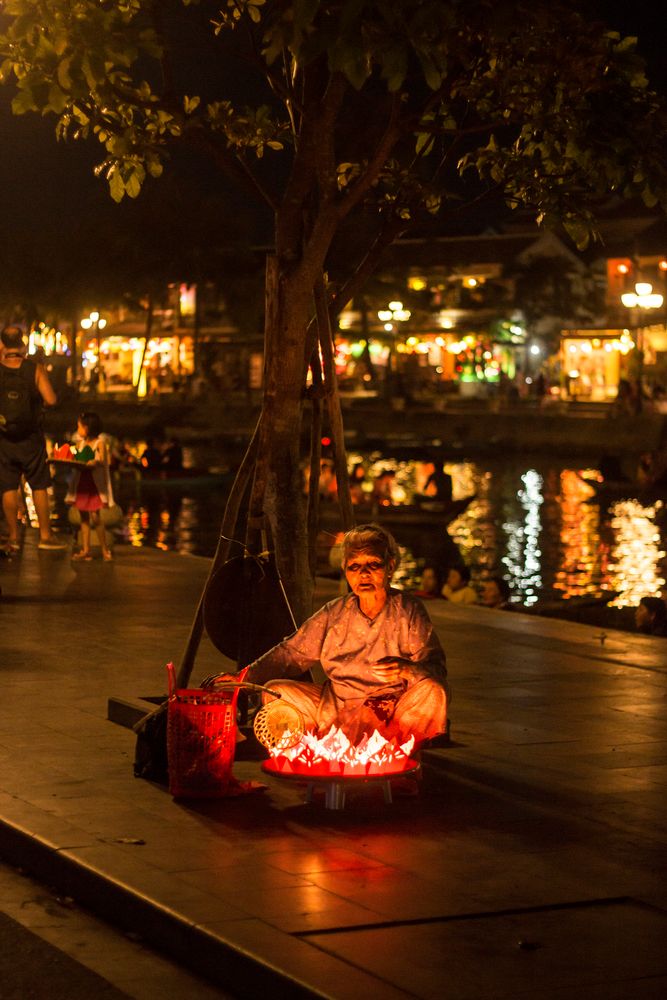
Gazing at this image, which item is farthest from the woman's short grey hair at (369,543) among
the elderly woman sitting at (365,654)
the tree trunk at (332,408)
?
the tree trunk at (332,408)

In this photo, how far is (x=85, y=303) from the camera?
78.4 m

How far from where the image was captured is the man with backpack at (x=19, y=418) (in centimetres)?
1514

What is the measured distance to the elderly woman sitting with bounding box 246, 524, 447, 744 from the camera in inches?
272

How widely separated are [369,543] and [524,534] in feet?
72.9

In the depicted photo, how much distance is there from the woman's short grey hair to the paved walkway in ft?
3.32

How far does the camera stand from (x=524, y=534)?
95.0ft

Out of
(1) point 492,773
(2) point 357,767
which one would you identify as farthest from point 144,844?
(1) point 492,773

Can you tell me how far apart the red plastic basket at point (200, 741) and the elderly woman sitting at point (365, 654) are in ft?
0.87

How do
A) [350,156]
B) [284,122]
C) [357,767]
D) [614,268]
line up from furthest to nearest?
[614,268] < [350,156] < [284,122] < [357,767]

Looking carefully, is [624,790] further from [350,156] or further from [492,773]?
→ [350,156]

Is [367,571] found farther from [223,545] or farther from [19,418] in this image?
[19,418]

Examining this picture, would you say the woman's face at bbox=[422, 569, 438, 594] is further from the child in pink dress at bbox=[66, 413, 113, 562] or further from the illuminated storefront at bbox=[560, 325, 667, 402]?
the illuminated storefront at bbox=[560, 325, 667, 402]

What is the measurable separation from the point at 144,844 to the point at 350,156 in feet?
16.6

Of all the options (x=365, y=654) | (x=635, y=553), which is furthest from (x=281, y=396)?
(x=635, y=553)
